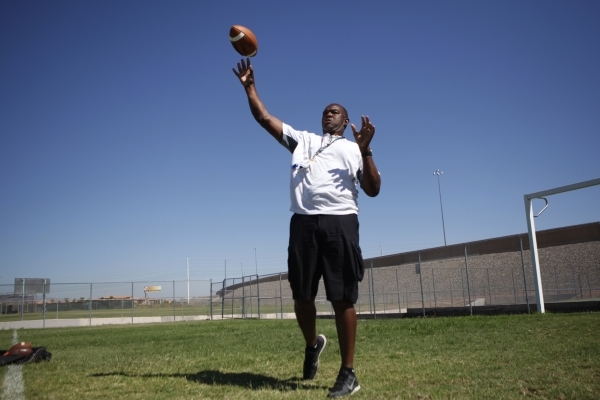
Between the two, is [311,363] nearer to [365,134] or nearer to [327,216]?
[327,216]

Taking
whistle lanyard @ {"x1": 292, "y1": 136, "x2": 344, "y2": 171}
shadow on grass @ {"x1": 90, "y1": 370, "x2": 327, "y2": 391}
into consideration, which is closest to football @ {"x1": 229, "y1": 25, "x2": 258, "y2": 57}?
whistle lanyard @ {"x1": 292, "y1": 136, "x2": 344, "y2": 171}

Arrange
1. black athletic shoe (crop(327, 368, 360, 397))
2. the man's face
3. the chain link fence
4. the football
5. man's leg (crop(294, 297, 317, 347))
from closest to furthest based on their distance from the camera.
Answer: black athletic shoe (crop(327, 368, 360, 397)) < man's leg (crop(294, 297, 317, 347)) < the man's face < the football < the chain link fence

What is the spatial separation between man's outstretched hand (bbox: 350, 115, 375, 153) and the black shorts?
1.65 ft

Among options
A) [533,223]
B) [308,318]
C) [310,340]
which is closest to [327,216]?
[308,318]

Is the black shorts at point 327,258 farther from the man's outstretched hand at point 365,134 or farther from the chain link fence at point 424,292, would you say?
the chain link fence at point 424,292

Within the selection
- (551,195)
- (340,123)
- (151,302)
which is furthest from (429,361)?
(151,302)

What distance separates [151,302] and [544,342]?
127ft

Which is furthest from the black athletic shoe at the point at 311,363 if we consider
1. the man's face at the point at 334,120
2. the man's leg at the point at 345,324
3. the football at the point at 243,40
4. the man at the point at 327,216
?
the football at the point at 243,40

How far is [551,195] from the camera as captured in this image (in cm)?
1256

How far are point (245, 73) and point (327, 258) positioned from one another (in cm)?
154

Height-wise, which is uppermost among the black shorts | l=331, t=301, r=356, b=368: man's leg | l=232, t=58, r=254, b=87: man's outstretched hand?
l=232, t=58, r=254, b=87: man's outstretched hand

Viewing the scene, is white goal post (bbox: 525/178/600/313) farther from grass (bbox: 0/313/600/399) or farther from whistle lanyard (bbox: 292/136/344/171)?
whistle lanyard (bbox: 292/136/344/171)

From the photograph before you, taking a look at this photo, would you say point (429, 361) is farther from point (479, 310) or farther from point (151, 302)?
point (151, 302)

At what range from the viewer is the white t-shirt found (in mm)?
3463
